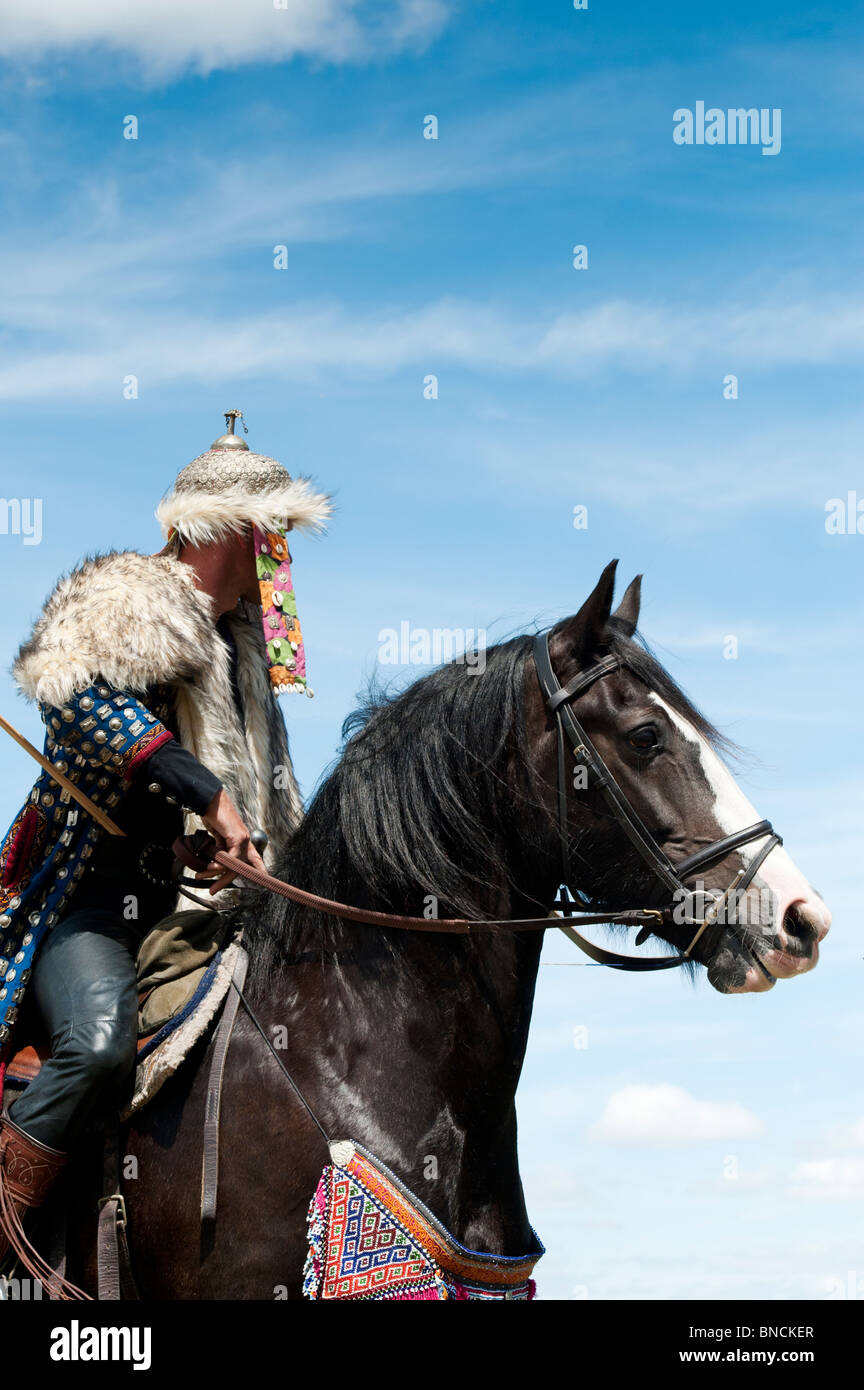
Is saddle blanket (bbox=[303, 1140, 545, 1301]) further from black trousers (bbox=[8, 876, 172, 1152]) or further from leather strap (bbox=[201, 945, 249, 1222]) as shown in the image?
black trousers (bbox=[8, 876, 172, 1152])

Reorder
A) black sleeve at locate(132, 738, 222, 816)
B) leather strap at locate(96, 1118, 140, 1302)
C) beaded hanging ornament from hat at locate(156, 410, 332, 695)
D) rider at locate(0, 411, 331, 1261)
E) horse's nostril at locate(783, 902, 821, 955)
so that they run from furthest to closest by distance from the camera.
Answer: beaded hanging ornament from hat at locate(156, 410, 332, 695) → black sleeve at locate(132, 738, 222, 816) → rider at locate(0, 411, 331, 1261) → leather strap at locate(96, 1118, 140, 1302) → horse's nostril at locate(783, 902, 821, 955)

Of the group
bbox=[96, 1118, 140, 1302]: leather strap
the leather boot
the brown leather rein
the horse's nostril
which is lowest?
bbox=[96, 1118, 140, 1302]: leather strap

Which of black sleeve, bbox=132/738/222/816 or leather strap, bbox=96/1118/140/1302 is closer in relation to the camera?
leather strap, bbox=96/1118/140/1302

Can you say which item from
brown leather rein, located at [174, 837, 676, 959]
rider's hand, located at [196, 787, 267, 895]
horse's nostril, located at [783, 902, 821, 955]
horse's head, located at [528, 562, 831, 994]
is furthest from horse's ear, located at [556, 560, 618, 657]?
rider's hand, located at [196, 787, 267, 895]

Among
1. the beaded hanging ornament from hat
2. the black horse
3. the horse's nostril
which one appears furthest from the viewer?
the beaded hanging ornament from hat

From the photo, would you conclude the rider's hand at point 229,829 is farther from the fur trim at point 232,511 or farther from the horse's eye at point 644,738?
the horse's eye at point 644,738

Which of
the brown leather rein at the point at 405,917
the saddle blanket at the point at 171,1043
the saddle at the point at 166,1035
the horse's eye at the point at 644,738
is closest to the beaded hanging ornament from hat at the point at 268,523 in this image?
the brown leather rein at the point at 405,917

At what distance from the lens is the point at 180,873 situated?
6.57 meters

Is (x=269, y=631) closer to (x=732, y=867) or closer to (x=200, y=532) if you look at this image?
(x=200, y=532)

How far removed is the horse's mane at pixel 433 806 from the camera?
227 inches

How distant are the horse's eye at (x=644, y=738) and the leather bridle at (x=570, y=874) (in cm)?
15

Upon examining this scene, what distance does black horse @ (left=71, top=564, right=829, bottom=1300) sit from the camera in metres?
5.50
